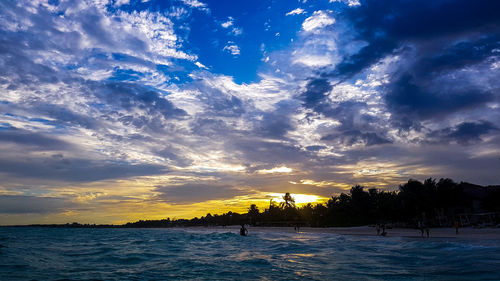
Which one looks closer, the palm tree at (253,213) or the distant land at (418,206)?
the distant land at (418,206)

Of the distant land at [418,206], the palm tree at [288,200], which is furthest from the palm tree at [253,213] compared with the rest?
the distant land at [418,206]

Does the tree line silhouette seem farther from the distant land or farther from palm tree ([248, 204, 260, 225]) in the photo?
palm tree ([248, 204, 260, 225])

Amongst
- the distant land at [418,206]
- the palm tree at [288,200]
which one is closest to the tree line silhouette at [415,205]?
the distant land at [418,206]

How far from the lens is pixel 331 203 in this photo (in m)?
115

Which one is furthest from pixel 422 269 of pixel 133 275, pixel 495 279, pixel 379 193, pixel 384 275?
pixel 379 193

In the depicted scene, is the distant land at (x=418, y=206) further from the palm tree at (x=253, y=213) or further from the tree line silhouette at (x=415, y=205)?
the palm tree at (x=253, y=213)

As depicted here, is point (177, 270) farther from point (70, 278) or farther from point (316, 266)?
point (316, 266)

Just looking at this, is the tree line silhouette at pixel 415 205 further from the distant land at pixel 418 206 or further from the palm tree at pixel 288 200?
the palm tree at pixel 288 200

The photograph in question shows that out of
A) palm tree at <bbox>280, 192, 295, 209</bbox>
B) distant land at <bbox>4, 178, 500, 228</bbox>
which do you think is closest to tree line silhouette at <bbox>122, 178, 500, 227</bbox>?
distant land at <bbox>4, 178, 500, 228</bbox>

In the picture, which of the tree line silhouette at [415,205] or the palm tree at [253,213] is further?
the palm tree at [253,213]

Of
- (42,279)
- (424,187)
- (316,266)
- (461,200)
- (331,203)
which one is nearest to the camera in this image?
(42,279)

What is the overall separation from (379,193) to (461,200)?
31226 millimetres

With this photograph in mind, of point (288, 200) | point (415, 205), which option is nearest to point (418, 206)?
point (415, 205)

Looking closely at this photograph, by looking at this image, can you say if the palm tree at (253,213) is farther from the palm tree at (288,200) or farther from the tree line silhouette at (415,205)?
the tree line silhouette at (415,205)
